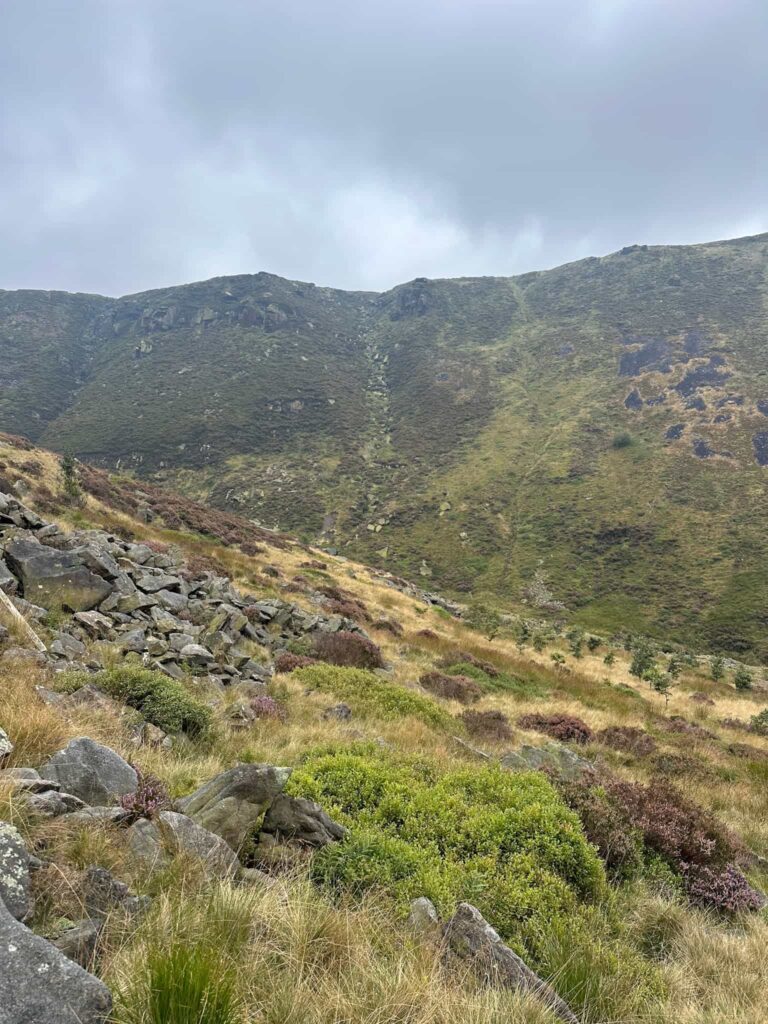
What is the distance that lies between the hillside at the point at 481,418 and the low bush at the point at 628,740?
4207 centimetres

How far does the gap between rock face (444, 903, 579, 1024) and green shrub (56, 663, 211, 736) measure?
16.3 ft

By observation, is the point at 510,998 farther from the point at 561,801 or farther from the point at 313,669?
the point at 313,669

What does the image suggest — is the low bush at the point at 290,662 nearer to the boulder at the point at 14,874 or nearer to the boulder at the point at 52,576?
the boulder at the point at 52,576

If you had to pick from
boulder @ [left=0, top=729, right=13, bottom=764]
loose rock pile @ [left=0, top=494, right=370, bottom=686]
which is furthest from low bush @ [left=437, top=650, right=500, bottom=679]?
boulder @ [left=0, top=729, right=13, bottom=764]

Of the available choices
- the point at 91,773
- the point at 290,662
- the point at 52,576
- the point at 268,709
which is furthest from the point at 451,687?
the point at 91,773

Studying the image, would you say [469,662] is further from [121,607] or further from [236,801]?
[236,801]

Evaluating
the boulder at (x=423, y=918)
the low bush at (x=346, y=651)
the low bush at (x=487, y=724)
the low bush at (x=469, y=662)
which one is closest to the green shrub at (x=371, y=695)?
the low bush at (x=487, y=724)

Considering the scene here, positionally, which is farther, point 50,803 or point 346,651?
point 346,651

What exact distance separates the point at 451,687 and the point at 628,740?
15.8ft

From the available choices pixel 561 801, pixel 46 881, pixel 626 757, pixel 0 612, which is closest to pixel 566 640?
pixel 626 757

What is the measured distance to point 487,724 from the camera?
1212cm

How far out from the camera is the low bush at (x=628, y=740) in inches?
482

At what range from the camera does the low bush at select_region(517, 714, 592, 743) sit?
41.6 ft

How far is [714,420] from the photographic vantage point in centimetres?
8419
